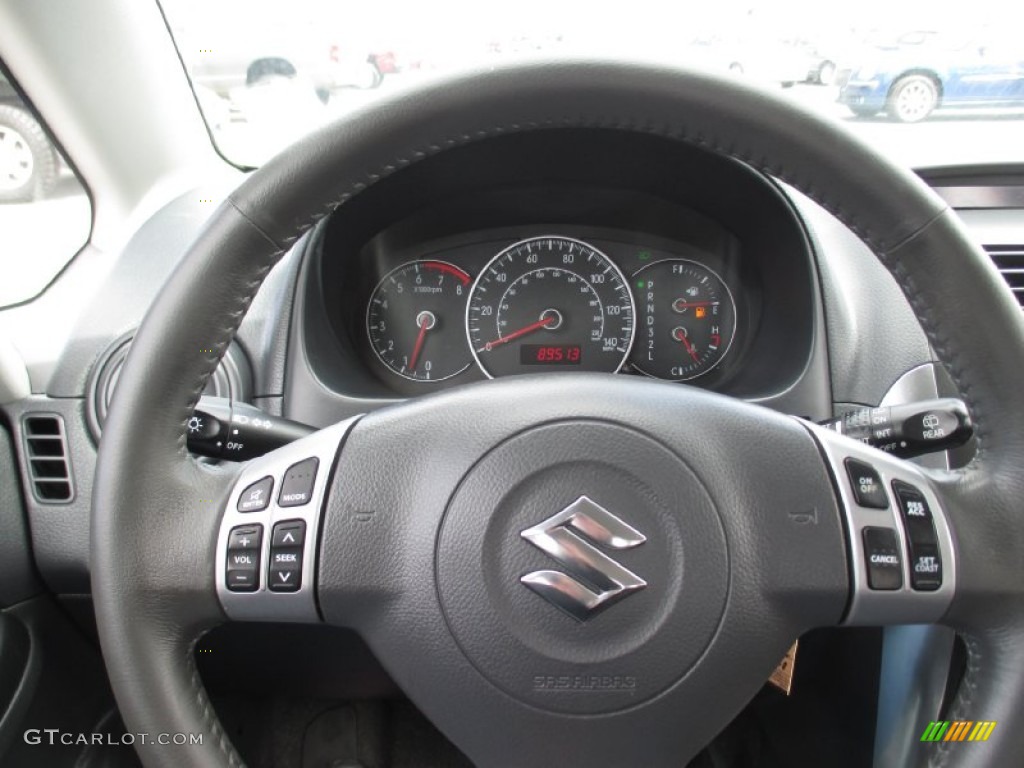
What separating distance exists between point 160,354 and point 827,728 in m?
1.31

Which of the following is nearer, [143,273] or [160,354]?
[160,354]

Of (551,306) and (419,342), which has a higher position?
(551,306)

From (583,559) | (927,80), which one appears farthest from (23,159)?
(927,80)

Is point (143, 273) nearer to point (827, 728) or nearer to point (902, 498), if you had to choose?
point (902, 498)

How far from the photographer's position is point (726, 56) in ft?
5.29

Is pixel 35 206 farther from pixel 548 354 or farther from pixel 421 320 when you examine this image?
pixel 548 354

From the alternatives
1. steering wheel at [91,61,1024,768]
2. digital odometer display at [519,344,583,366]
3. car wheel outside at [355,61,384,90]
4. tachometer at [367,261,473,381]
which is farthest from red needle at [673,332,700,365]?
steering wheel at [91,61,1024,768]

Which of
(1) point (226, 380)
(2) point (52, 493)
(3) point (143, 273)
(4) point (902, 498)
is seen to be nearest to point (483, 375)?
(1) point (226, 380)

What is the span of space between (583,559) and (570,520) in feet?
0.14

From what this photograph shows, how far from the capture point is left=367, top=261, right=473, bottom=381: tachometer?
1.88m

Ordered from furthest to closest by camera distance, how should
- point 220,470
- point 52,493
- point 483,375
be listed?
point 483,375 < point 52,493 < point 220,470

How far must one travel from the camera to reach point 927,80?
5.73 feet

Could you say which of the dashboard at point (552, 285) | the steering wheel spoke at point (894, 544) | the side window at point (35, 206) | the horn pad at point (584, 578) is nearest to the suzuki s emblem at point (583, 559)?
the horn pad at point (584, 578)

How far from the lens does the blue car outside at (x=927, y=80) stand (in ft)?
5.69
